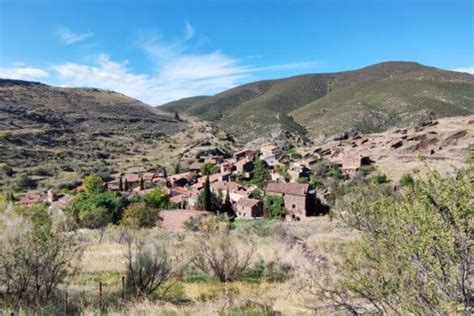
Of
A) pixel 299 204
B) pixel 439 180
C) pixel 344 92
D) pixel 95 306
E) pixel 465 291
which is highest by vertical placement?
pixel 344 92

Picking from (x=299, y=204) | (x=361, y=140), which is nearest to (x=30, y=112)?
(x=299, y=204)

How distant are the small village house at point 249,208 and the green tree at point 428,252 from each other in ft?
117

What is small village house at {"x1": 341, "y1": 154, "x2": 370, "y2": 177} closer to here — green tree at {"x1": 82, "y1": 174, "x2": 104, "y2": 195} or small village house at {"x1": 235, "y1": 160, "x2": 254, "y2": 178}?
small village house at {"x1": 235, "y1": 160, "x2": 254, "y2": 178}

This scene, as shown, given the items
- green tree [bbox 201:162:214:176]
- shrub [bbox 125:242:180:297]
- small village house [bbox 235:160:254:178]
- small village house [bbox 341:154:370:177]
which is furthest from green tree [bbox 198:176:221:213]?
shrub [bbox 125:242:180:297]

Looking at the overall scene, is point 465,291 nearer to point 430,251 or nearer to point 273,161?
point 430,251

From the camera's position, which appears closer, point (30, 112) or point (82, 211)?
point (82, 211)

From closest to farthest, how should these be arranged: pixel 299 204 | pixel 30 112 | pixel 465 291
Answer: pixel 465 291
pixel 299 204
pixel 30 112

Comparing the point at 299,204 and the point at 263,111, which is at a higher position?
the point at 263,111

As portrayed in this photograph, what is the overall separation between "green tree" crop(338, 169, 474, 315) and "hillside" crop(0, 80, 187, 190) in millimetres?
51340

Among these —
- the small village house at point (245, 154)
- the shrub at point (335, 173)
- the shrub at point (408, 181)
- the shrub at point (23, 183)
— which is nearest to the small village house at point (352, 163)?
the shrub at point (335, 173)

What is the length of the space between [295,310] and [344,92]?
120175mm

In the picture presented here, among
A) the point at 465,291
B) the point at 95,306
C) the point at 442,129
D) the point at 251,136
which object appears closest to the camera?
the point at 465,291

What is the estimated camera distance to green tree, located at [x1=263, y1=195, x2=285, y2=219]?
41.2 m

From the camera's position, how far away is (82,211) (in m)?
28.9
